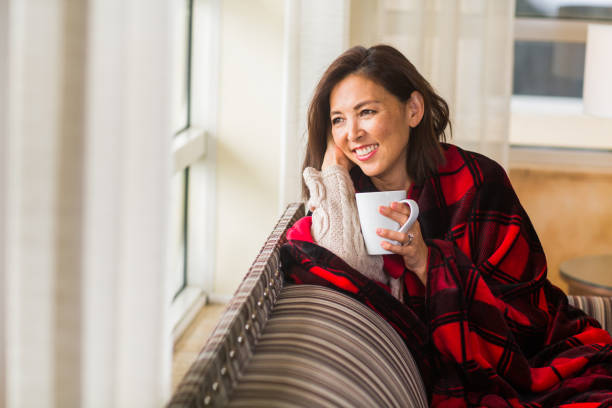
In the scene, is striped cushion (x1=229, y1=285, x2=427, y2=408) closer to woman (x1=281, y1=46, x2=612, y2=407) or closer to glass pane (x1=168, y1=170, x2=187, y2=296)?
woman (x1=281, y1=46, x2=612, y2=407)

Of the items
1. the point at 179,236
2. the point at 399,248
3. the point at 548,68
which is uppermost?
the point at 548,68

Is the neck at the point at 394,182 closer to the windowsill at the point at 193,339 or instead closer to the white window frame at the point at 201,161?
the windowsill at the point at 193,339

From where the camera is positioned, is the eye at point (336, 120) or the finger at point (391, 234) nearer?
the finger at point (391, 234)

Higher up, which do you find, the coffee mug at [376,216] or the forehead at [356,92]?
the forehead at [356,92]

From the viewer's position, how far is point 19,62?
558mm

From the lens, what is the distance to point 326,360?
104 centimetres

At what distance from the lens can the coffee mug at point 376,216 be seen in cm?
131

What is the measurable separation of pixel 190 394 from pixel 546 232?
2.74 metres

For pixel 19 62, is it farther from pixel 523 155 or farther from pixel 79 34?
pixel 523 155

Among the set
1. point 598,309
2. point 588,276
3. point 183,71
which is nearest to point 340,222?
point 598,309

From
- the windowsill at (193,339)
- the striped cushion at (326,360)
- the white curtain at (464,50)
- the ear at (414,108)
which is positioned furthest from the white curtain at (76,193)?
the white curtain at (464,50)

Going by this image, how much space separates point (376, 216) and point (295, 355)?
368 mm

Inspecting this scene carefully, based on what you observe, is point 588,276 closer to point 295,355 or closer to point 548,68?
point 548,68

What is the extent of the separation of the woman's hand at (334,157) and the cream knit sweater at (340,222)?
42mm
